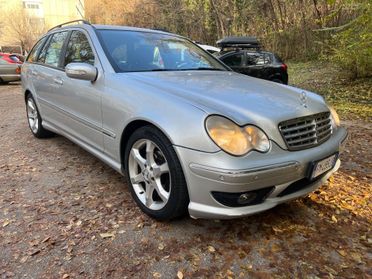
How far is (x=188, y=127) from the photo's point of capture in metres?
2.52

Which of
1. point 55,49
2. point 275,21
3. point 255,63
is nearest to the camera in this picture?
point 55,49

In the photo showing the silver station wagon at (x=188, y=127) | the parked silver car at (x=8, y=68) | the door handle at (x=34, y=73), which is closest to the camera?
the silver station wagon at (x=188, y=127)

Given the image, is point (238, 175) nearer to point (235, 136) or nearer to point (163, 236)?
point (235, 136)

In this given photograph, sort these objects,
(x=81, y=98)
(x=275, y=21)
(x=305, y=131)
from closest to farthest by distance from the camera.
A: (x=305, y=131), (x=81, y=98), (x=275, y=21)

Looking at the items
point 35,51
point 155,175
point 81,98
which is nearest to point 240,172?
point 155,175

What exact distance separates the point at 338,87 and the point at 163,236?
944cm

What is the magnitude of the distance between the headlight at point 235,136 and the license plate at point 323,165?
1.54 feet

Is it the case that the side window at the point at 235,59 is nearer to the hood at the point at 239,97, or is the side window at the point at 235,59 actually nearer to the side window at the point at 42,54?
the side window at the point at 42,54

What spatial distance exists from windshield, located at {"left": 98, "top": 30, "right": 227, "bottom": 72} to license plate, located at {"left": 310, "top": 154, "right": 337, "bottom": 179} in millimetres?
1702

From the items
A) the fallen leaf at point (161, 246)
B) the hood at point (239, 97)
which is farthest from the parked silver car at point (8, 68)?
the fallen leaf at point (161, 246)

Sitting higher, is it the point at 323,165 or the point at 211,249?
the point at 323,165

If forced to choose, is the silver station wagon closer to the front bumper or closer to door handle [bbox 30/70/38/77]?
the front bumper

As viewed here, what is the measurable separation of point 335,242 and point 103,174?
2.48m

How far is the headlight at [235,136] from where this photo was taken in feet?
7.93
